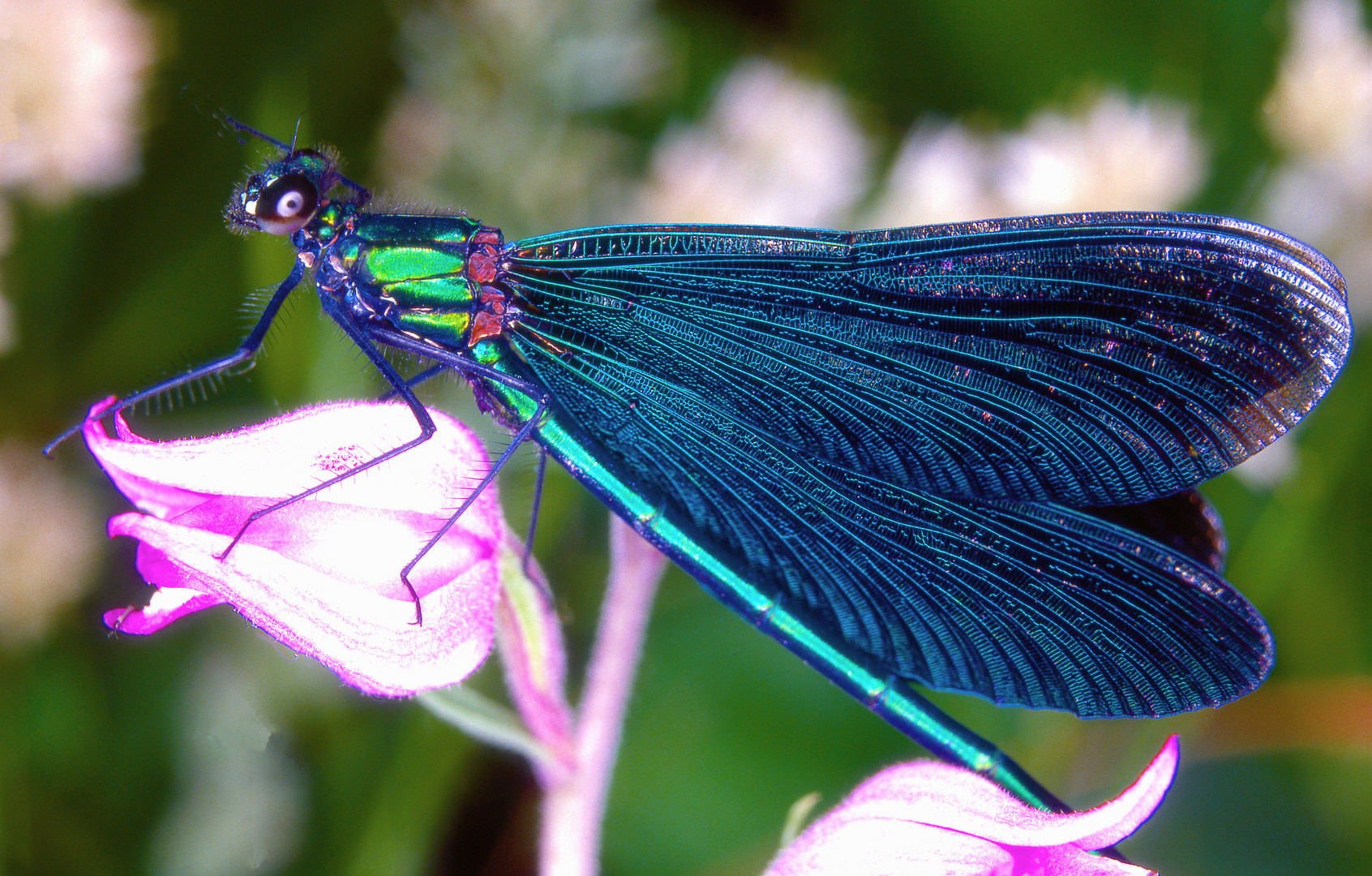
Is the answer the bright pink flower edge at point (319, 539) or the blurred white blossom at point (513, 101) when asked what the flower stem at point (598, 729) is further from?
the blurred white blossom at point (513, 101)

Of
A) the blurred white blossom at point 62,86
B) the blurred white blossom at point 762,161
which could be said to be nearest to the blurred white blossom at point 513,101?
the blurred white blossom at point 762,161

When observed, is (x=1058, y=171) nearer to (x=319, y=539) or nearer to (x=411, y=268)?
(x=411, y=268)

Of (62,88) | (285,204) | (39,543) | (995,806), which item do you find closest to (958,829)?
(995,806)

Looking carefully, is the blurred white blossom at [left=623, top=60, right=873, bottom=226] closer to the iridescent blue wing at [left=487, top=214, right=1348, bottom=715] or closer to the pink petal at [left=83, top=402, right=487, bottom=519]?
the iridescent blue wing at [left=487, top=214, right=1348, bottom=715]

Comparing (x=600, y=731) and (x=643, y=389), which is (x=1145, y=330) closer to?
(x=643, y=389)

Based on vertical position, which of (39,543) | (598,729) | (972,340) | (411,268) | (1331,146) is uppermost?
(1331,146)

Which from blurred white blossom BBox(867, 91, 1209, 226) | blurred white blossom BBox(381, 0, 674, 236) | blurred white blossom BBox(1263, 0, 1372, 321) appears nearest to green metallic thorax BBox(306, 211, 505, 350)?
blurred white blossom BBox(381, 0, 674, 236)
